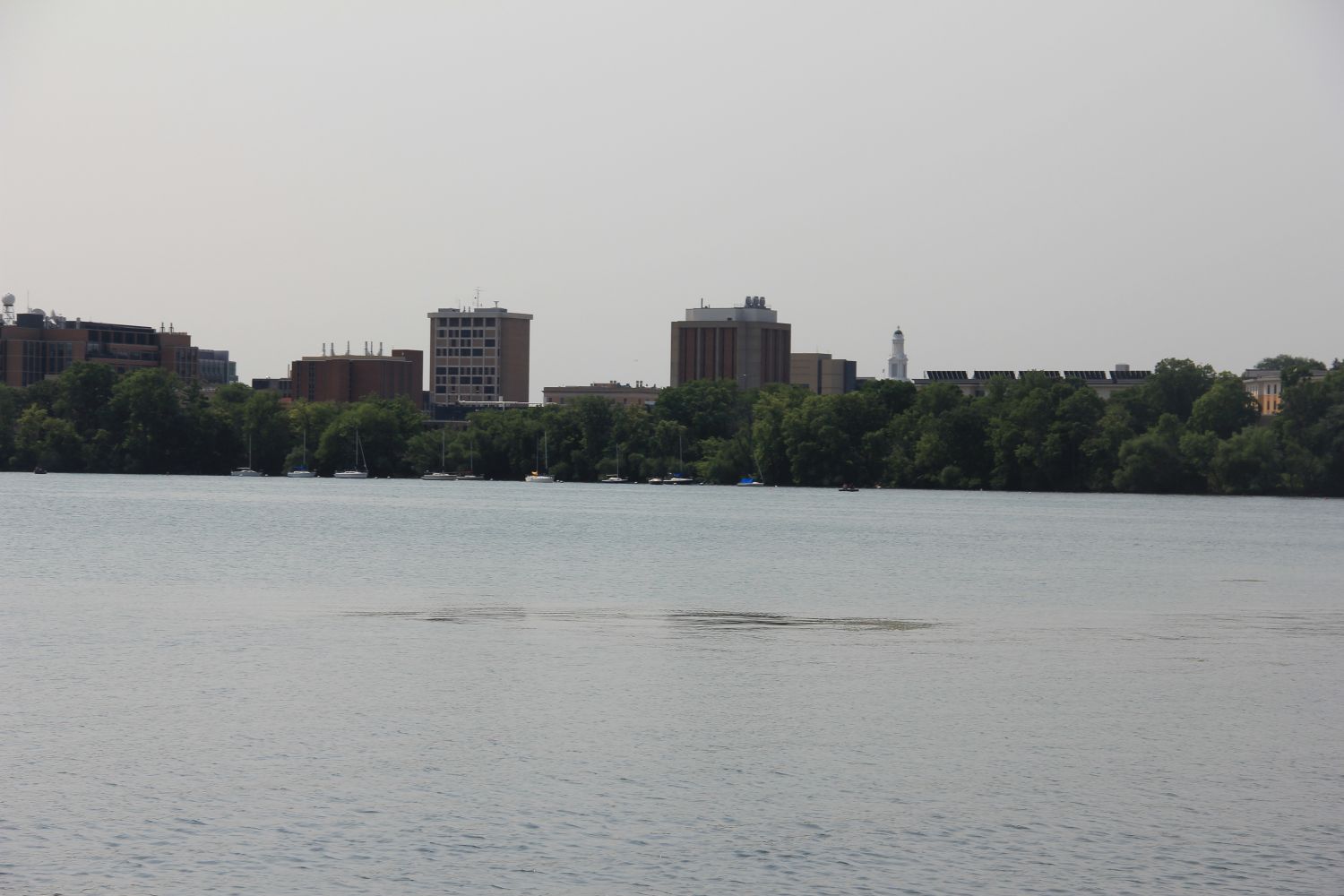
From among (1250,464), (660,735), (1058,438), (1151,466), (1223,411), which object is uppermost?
(1223,411)

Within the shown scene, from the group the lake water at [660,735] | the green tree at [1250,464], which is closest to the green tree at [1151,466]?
the green tree at [1250,464]

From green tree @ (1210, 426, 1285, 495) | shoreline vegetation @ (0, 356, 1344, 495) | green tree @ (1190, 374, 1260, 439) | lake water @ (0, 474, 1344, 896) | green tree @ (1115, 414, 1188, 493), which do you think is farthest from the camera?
green tree @ (1190, 374, 1260, 439)

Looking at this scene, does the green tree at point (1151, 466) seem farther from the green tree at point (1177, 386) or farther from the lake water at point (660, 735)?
the lake water at point (660, 735)

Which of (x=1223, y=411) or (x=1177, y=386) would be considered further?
(x=1177, y=386)

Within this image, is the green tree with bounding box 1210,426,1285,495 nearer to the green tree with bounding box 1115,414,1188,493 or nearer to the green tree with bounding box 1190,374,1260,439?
the green tree with bounding box 1115,414,1188,493

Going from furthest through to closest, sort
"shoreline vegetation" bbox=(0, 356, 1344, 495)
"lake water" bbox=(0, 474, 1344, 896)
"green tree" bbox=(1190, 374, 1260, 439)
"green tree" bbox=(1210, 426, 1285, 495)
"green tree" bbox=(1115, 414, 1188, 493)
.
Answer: "green tree" bbox=(1190, 374, 1260, 439), "green tree" bbox=(1115, 414, 1188, 493), "shoreline vegetation" bbox=(0, 356, 1344, 495), "green tree" bbox=(1210, 426, 1285, 495), "lake water" bbox=(0, 474, 1344, 896)

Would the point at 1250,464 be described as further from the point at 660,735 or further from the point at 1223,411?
the point at 660,735

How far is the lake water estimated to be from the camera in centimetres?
1738

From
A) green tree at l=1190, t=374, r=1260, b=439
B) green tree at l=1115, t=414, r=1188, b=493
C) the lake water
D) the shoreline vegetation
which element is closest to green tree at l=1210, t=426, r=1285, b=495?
the shoreline vegetation

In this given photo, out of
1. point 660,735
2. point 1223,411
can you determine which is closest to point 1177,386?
point 1223,411

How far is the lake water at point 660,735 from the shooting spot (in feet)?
57.0

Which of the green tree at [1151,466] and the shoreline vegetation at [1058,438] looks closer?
the shoreline vegetation at [1058,438]

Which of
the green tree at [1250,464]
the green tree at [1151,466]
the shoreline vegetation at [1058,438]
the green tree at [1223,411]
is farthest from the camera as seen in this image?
the green tree at [1223,411]

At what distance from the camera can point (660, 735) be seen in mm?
24250
